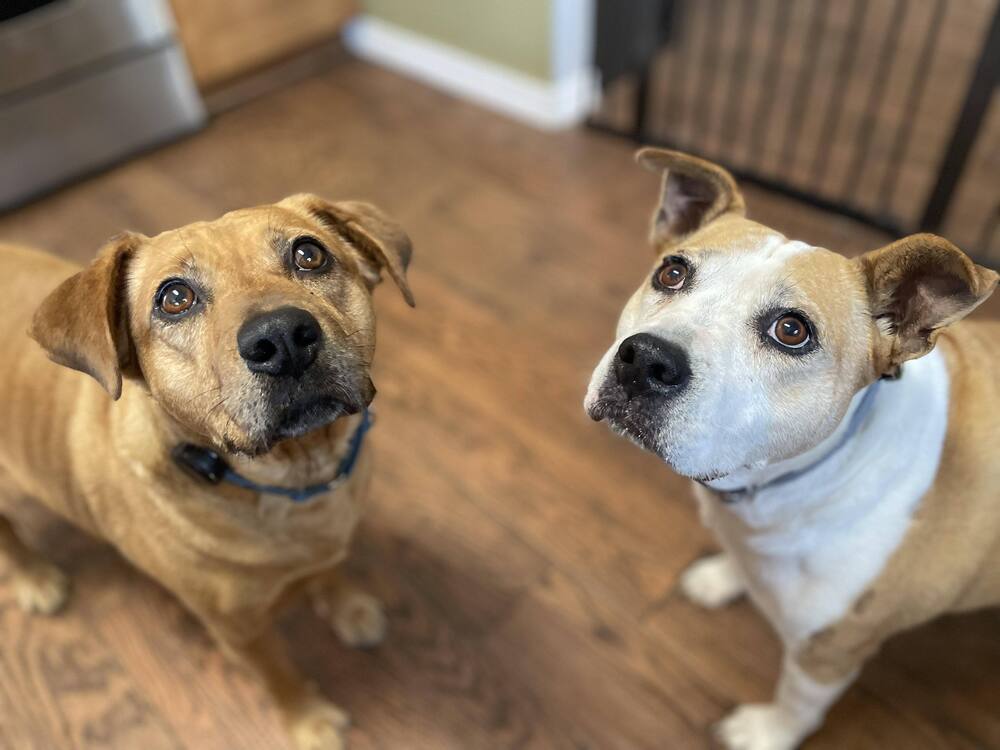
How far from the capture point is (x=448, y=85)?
379 cm

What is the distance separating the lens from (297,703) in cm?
172

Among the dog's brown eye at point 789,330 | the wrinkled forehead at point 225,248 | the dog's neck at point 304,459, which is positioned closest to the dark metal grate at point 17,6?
the wrinkled forehead at point 225,248

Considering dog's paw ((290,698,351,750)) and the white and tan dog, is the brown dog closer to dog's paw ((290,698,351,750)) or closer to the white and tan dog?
dog's paw ((290,698,351,750))

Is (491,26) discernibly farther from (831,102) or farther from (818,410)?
(818,410)

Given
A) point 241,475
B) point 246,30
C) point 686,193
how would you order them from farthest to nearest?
point 246,30 < point 686,193 < point 241,475

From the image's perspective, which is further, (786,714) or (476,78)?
(476,78)

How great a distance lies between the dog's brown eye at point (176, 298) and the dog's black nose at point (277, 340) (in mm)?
145

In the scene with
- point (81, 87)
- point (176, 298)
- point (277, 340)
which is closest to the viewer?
point (277, 340)

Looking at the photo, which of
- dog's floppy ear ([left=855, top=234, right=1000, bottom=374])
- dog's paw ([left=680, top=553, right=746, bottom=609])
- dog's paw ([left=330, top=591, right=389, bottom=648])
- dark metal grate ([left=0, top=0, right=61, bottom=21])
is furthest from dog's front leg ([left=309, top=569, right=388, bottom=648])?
dark metal grate ([left=0, top=0, right=61, bottom=21])

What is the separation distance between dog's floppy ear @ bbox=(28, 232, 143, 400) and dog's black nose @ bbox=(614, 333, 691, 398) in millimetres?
774

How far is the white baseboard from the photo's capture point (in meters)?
3.43

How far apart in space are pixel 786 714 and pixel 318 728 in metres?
1.04

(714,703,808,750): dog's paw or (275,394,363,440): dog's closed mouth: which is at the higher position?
(275,394,363,440): dog's closed mouth

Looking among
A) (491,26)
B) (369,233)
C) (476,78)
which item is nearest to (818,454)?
(369,233)
